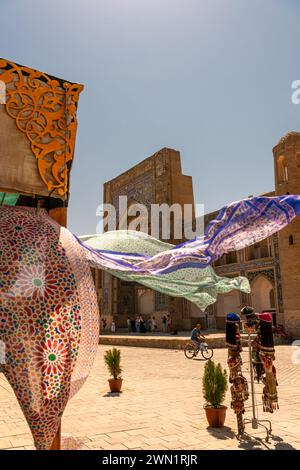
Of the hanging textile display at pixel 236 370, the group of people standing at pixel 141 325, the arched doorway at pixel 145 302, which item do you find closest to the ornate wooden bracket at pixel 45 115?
the hanging textile display at pixel 236 370

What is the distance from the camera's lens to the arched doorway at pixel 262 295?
24.0 m

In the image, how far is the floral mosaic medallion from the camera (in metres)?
2.44

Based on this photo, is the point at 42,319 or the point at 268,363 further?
the point at 268,363

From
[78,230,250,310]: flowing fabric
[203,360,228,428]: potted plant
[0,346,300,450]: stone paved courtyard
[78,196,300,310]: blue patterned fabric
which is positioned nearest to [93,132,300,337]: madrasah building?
[0,346,300,450]: stone paved courtyard

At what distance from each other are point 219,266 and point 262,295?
349 cm

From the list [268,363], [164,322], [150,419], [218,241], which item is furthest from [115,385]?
[164,322]

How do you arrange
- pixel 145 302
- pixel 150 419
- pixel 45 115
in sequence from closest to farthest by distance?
pixel 45 115 → pixel 150 419 → pixel 145 302

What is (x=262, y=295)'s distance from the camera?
1013 inches

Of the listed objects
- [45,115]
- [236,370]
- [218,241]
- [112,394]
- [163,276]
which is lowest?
[112,394]

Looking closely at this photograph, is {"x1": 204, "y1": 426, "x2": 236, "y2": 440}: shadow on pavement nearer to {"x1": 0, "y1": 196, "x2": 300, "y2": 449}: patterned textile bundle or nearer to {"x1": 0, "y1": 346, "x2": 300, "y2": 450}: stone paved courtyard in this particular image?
{"x1": 0, "y1": 346, "x2": 300, "y2": 450}: stone paved courtyard

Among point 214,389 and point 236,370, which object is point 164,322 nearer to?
point 214,389

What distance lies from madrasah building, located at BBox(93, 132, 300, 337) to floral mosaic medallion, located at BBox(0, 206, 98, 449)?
18.3 meters
